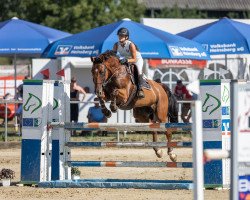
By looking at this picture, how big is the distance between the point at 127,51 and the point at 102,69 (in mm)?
1064

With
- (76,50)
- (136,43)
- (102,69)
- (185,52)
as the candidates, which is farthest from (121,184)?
(76,50)

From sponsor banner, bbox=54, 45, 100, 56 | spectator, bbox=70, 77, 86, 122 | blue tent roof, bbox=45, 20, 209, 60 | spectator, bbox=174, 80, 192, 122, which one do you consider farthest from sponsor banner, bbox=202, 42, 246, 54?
spectator, bbox=70, 77, 86, 122

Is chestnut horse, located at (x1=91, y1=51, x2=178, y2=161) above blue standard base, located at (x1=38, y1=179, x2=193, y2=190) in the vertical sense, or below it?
above

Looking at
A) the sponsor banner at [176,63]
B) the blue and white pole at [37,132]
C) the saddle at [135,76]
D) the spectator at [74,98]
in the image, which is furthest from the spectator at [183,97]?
the blue and white pole at [37,132]

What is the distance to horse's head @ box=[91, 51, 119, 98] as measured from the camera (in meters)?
16.0

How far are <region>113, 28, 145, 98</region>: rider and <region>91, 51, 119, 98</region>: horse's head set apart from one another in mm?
263

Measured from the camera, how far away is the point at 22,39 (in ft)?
88.5

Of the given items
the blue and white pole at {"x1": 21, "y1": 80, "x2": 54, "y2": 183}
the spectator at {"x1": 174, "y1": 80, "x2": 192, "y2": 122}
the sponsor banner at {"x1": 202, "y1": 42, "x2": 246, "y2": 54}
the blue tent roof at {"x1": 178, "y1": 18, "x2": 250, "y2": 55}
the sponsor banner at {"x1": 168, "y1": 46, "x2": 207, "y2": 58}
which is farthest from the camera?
the spectator at {"x1": 174, "y1": 80, "x2": 192, "y2": 122}

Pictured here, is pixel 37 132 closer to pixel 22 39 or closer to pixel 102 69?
pixel 102 69

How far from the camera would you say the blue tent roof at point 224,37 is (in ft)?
82.0

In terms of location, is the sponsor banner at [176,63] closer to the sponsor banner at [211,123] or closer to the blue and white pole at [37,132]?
the blue and white pole at [37,132]

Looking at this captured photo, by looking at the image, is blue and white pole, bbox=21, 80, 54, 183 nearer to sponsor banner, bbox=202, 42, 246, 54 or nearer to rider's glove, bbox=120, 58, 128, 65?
rider's glove, bbox=120, 58, 128, 65

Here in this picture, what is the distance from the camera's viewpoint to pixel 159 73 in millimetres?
31344

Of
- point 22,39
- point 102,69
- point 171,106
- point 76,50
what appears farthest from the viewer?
point 22,39
